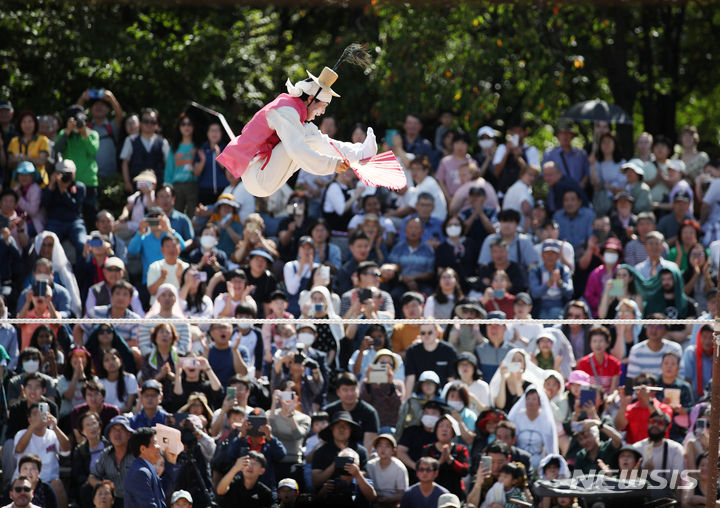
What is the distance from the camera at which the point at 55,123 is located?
11195 millimetres

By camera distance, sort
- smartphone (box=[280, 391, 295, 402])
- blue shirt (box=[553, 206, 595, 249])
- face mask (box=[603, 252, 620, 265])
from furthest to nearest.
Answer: blue shirt (box=[553, 206, 595, 249]) < face mask (box=[603, 252, 620, 265]) < smartphone (box=[280, 391, 295, 402])

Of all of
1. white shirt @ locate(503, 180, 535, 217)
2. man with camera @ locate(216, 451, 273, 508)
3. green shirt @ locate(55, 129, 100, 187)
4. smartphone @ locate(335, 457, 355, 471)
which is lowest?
man with camera @ locate(216, 451, 273, 508)

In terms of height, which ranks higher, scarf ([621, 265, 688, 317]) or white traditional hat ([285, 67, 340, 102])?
white traditional hat ([285, 67, 340, 102])

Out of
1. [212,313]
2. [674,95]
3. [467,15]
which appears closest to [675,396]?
[212,313]

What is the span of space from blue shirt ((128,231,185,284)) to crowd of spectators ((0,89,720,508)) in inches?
0.9

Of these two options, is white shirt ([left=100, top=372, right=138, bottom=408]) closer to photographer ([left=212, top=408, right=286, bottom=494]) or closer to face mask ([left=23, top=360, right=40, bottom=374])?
face mask ([left=23, top=360, right=40, bottom=374])

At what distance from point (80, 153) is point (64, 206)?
68 cm

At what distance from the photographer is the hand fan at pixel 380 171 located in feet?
19.7

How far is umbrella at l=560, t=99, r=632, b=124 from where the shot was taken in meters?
11.7

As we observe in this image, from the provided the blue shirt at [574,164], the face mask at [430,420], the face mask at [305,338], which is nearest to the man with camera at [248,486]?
the face mask at [430,420]

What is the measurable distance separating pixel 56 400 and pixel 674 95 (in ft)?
27.5

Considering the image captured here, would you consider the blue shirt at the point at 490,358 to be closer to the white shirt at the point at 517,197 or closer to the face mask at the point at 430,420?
the face mask at the point at 430,420

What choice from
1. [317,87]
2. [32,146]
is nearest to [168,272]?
[32,146]

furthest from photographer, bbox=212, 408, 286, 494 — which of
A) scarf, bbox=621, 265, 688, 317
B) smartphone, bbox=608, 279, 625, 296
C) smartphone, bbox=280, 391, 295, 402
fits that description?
scarf, bbox=621, 265, 688, 317
